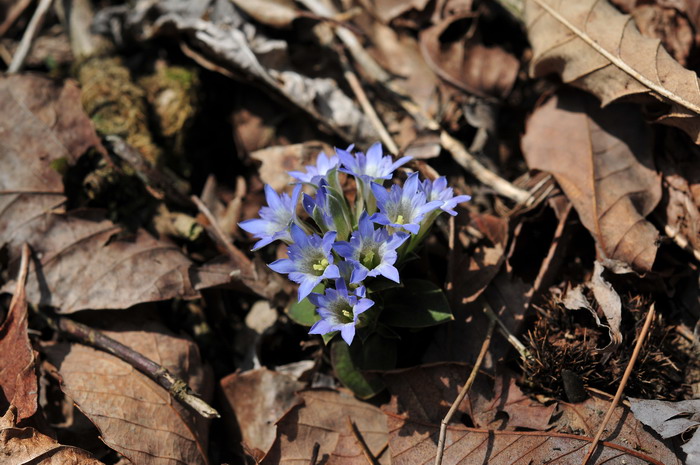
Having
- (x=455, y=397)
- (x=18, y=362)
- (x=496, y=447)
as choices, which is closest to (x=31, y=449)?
(x=18, y=362)

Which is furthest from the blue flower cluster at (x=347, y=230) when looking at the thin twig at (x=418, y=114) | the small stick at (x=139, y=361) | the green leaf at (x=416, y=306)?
the thin twig at (x=418, y=114)

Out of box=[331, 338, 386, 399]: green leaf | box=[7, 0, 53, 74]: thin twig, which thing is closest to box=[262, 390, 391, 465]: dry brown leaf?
box=[331, 338, 386, 399]: green leaf

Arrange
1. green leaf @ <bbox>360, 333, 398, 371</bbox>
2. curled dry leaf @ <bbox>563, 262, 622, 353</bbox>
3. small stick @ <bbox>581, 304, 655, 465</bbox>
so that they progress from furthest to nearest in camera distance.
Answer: green leaf @ <bbox>360, 333, 398, 371</bbox> → curled dry leaf @ <bbox>563, 262, 622, 353</bbox> → small stick @ <bbox>581, 304, 655, 465</bbox>

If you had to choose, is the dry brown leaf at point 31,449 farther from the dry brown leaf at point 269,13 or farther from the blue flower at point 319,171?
the dry brown leaf at point 269,13

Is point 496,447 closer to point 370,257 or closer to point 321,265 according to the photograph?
point 370,257

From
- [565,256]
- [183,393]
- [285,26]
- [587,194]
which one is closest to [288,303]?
[183,393]

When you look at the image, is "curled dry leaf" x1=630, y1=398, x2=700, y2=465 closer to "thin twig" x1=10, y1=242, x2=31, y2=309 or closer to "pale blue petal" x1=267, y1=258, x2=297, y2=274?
"pale blue petal" x1=267, y1=258, x2=297, y2=274
